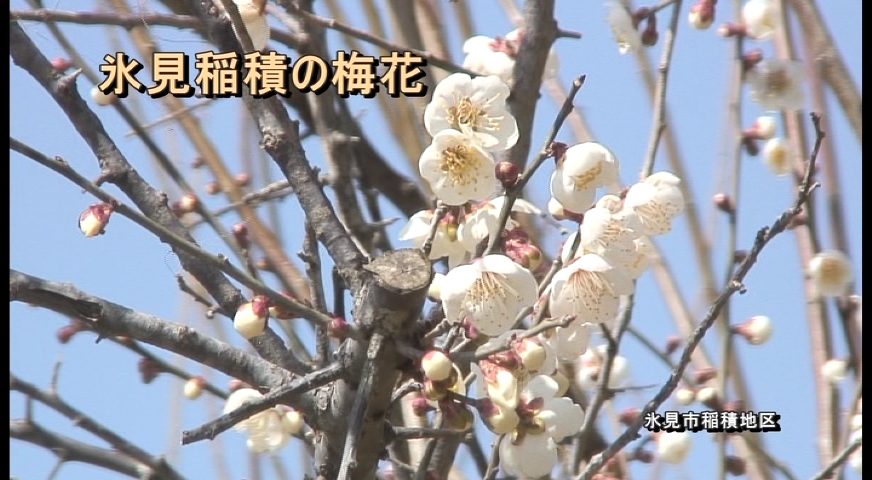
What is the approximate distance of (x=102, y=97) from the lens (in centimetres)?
179

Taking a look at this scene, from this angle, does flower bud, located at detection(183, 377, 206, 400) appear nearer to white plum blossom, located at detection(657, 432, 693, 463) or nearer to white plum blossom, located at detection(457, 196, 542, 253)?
white plum blossom, located at detection(457, 196, 542, 253)

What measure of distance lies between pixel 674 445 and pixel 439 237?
0.59 metres

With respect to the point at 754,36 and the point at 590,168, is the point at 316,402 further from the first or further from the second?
the point at 754,36

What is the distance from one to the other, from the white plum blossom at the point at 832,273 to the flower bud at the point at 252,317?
953 mm

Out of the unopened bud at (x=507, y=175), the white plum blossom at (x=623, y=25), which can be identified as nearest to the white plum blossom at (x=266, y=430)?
the unopened bud at (x=507, y=175)

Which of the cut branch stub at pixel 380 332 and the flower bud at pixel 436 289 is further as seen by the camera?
the flower bud at pixel 436 289

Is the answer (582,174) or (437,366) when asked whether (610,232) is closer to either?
(582,174)

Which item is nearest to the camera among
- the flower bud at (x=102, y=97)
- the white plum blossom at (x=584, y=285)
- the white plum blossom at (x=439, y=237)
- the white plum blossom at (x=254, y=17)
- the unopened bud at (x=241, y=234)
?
the white plum blossom at (x=584, y=285)

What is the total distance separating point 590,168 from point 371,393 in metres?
0.36

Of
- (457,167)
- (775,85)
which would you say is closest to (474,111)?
(457,167)

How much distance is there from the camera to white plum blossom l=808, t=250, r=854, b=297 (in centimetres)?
174

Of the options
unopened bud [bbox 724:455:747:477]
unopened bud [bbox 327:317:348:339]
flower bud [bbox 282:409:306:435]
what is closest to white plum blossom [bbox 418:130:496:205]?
unopened bud [bbox 327:317:348:339]

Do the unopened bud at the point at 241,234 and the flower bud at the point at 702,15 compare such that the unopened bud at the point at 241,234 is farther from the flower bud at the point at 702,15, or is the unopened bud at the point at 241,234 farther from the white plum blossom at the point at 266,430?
the flower bud at the point at 702,15

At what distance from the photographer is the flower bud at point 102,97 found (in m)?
1.77
